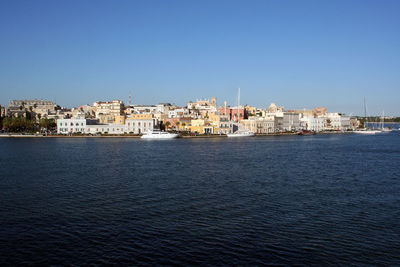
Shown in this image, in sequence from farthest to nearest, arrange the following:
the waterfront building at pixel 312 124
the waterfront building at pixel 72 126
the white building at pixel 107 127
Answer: the waterfront building at pixel 312 124, the waterfront building at pixel 72 126, the white building at pixel 107 127

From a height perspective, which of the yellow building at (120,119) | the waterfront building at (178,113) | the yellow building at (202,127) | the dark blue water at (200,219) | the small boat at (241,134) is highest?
the waterfront building at (178,113)

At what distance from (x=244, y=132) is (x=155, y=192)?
151 feet

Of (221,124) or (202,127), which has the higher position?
(221,124)

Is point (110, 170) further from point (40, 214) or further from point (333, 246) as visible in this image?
point (333, 246)

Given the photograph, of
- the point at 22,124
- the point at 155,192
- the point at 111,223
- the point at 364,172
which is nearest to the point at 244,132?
the point at 22,124

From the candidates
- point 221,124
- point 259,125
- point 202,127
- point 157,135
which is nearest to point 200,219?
point 157,135

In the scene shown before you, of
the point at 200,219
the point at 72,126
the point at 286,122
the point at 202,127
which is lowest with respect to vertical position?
the point at 200,219

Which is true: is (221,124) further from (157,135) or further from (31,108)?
(31,108)

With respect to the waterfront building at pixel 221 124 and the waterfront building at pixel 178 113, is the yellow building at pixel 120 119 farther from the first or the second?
the waterfront building at pixel 221 124

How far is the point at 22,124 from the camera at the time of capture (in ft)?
196

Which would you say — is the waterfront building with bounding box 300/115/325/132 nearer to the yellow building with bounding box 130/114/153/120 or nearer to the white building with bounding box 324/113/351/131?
the white building with bounding box 324/113/351/131

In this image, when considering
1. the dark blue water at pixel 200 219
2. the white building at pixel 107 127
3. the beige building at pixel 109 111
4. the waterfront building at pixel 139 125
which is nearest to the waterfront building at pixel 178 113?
the beige building at pixel 109 111

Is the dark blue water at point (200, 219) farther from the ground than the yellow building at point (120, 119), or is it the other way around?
the yellow building at point (120, 119)

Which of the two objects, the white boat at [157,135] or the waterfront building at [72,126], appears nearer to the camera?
the white boat at [157,135]
